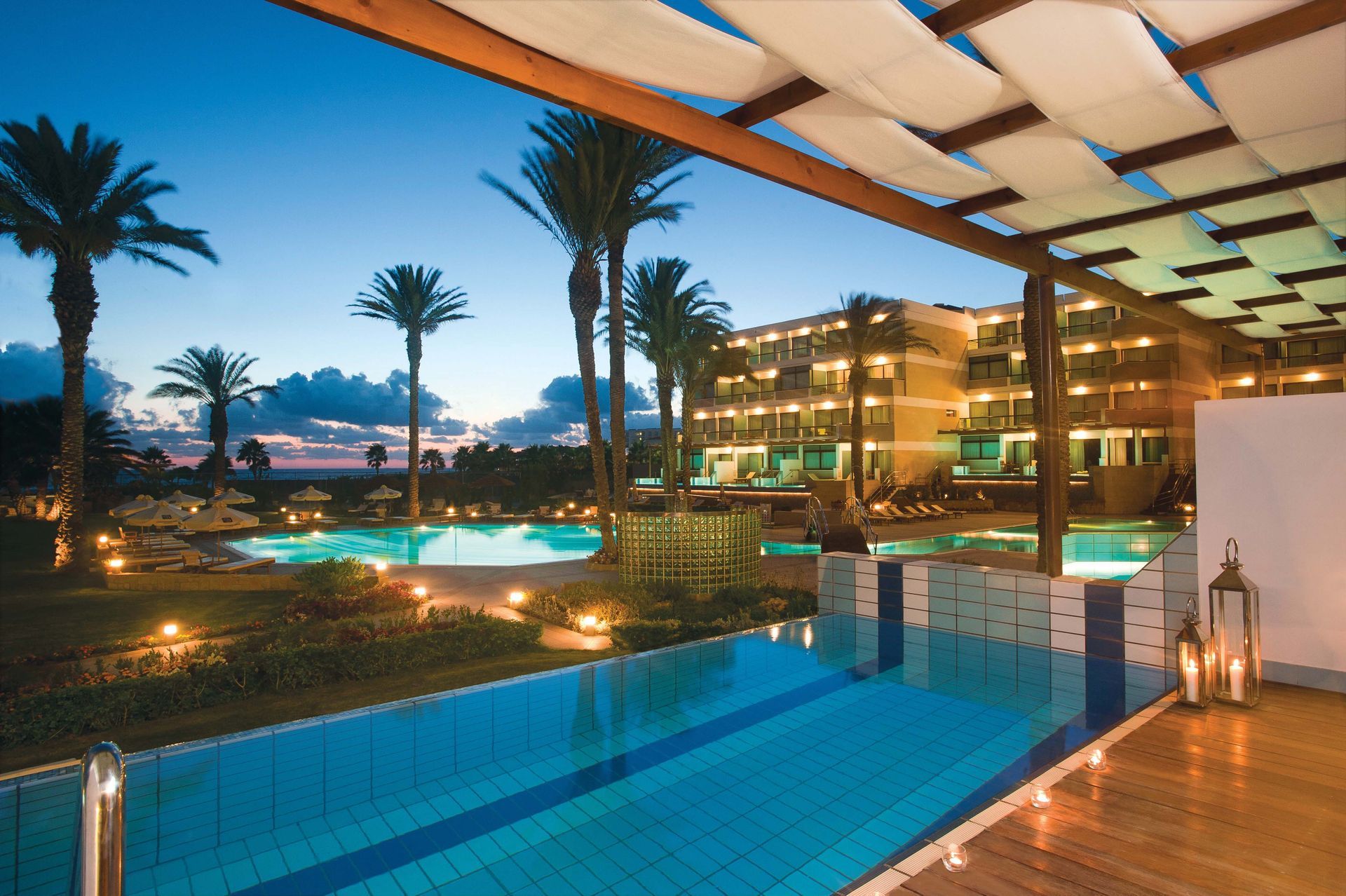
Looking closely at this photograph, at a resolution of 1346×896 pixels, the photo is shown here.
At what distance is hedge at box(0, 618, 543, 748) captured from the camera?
6.29m

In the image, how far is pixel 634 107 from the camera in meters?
3.88

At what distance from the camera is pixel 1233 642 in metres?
5.39

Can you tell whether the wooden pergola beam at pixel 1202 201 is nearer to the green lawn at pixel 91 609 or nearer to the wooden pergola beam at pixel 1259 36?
the wooden pergola beam at pixel 1259 36

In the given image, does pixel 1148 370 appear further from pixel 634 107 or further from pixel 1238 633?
pixel 634 107

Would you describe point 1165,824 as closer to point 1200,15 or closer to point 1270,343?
point 1200,15

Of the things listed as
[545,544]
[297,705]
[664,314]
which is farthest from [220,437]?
[297,705]

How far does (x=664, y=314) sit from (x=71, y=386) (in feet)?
55.4

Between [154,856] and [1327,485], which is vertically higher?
[1327,485]

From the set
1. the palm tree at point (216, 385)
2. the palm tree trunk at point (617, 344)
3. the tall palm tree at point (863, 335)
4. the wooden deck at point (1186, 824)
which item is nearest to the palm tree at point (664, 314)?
the palm tree trunk at point (617, 344)

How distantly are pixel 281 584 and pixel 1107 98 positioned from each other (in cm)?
1561

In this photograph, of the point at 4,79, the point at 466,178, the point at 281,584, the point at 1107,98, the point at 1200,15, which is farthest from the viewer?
the point at 466,178

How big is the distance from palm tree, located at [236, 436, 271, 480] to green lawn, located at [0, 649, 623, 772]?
68.4 meters

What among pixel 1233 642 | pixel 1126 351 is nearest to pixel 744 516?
pixel 1233 642

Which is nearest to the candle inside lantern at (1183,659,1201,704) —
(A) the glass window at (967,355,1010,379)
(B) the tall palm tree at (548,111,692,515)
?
(B) the tall palm tree at (548,111,692,515)
